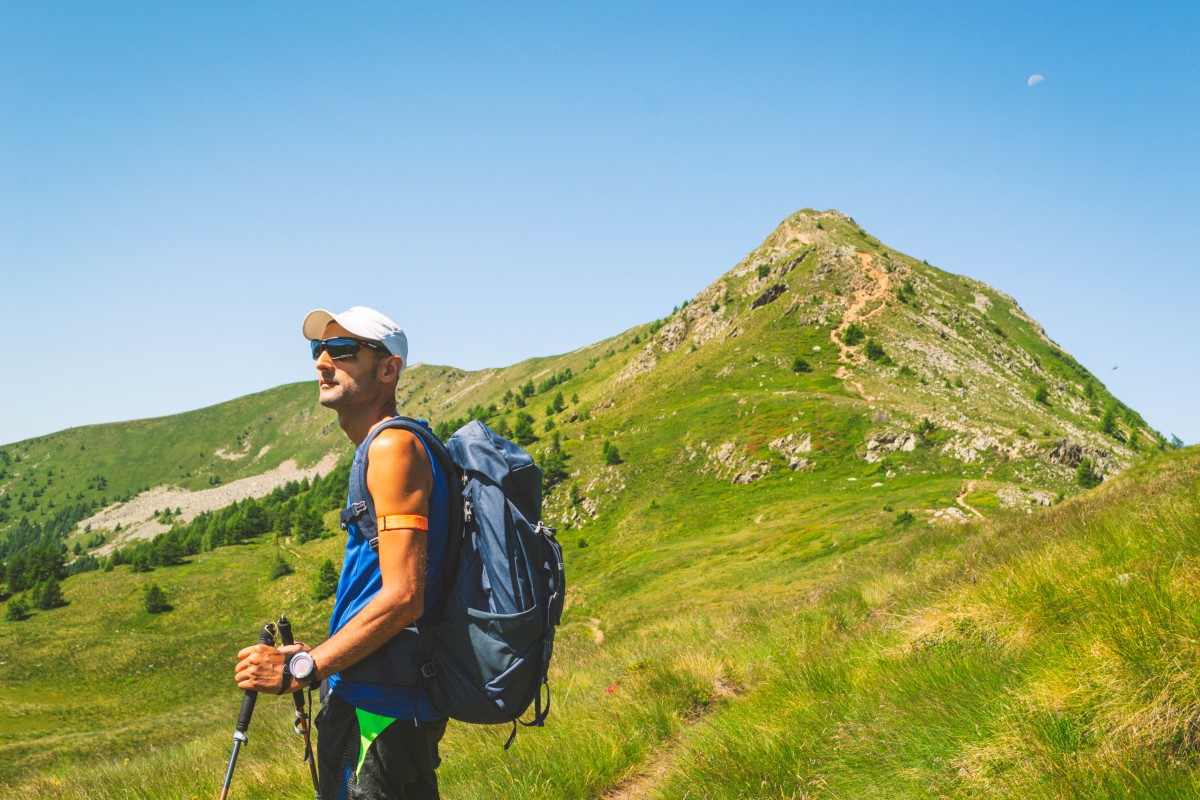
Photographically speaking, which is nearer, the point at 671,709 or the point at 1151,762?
the point at 1151,762

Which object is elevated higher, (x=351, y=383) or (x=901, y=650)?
(x=351, y=383)

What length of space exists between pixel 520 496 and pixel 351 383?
40.0 inches

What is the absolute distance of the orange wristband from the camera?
2.77 meters

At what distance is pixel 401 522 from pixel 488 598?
0.51m

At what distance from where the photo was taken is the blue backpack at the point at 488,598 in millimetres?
2830

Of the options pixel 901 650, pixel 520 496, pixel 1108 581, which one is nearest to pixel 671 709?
pixel 901 650

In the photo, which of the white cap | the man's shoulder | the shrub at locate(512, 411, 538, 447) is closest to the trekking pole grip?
the man's shoulder

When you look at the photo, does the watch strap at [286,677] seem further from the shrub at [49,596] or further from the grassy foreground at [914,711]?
the shrub at [49,596]

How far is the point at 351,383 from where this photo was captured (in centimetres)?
322

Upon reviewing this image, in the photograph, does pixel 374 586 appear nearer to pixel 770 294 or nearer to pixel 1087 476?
pixel 1087 476

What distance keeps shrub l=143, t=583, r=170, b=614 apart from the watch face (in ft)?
401

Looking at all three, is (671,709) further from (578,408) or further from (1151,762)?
(578,408)

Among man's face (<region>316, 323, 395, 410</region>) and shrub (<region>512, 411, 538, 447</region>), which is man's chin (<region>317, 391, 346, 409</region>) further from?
shrub (<region>512, 411, 538, 447</region>)

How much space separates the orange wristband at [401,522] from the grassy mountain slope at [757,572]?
269 centimetres
